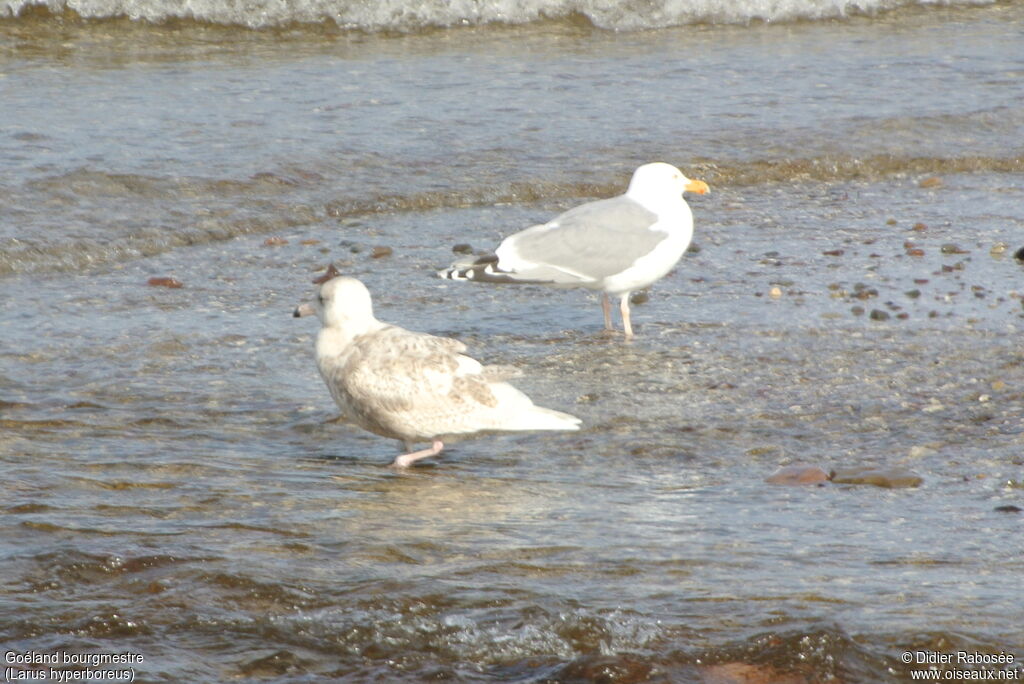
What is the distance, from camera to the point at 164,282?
7.39 metres

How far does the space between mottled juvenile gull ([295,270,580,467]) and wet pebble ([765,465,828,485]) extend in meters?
0.76

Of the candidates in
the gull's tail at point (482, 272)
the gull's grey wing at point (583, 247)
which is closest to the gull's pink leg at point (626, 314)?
the gull's grey wing at point (583, 247)

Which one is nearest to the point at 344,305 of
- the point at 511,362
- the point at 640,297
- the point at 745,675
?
the point at 511,362

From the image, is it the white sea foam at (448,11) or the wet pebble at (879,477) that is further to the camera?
the white sea foam at (448,11)

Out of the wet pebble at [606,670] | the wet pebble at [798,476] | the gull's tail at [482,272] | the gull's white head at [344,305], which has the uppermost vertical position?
the gull's white head at [344,305]

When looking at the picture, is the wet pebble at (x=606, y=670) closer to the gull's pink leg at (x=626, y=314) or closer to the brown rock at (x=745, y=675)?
the brown rock at (x=745, y=675)

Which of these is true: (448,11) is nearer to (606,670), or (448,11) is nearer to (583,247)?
(583,247)

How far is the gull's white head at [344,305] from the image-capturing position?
513 centimetres

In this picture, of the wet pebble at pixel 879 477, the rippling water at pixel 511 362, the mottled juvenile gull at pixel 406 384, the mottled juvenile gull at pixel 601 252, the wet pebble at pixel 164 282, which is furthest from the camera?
the wet pebble at pixel 164 282

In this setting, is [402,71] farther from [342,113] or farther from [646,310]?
[646,310]

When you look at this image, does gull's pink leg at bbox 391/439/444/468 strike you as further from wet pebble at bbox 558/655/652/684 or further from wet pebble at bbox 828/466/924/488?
wet pebble at bbox 558/655/652/684

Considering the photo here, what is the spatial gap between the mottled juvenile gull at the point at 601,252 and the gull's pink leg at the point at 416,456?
180cm

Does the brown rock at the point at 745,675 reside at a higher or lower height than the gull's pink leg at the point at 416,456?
higher

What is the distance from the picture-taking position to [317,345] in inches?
204
